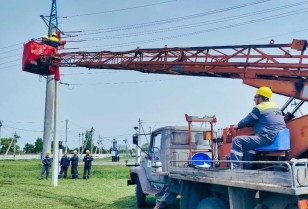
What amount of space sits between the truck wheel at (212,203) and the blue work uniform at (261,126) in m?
0.68

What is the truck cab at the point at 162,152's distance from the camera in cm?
977

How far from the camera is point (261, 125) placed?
5871mm

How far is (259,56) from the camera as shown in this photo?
9.34 m

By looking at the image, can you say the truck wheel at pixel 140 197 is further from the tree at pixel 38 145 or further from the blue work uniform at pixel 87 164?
the tree at pixel 38 145

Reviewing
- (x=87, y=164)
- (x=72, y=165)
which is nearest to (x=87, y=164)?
(x=87, y=164)

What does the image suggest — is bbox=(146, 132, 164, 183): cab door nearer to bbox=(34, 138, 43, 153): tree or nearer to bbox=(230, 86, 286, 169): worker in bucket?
bbox=(230, 86, 286, 169): worker in bucket

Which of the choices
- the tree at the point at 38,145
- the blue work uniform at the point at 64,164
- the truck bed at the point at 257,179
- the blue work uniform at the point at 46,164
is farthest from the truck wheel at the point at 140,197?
the tree at the point at 38,145

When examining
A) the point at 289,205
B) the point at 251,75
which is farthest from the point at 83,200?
the point at 289,205

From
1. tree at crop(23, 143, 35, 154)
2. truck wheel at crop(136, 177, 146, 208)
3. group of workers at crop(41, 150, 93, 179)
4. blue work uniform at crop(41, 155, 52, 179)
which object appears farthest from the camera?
tree at crop(23, 143, 35, 154)

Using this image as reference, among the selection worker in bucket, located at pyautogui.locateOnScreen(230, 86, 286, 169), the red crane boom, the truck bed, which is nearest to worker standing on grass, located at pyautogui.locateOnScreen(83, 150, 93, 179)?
the red crane boom

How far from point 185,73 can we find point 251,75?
9.16ft

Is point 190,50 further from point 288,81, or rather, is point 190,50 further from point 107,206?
point 107,206

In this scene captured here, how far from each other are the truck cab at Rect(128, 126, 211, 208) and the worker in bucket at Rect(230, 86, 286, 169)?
365 cm

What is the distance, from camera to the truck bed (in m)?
4.16
